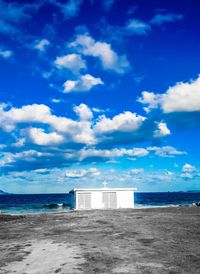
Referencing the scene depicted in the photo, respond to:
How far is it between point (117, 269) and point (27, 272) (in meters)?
2.71

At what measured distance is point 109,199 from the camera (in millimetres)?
48562

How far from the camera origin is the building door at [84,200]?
157ft

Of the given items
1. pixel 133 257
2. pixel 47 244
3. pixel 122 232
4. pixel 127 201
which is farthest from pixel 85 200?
pixel 133 257

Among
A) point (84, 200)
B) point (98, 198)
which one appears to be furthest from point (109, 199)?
point (84, 200)

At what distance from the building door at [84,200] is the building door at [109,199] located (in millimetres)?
2163

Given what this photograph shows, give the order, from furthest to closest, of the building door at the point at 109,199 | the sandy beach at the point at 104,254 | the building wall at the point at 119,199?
the building door at the point at 109,199 < the building wall at the point at 119,199 < the sandy beach at the point at 104,254

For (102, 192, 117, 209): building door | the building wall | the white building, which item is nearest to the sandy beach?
the white building

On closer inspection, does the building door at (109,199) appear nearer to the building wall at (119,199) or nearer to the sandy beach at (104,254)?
the building wall at (119,199)

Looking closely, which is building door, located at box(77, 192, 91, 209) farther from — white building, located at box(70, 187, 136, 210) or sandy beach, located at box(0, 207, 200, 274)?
sandy beach, located at box(0, 207, 200, 274)

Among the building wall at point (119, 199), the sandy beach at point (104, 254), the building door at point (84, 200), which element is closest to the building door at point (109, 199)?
the building wall at point (119, 199)

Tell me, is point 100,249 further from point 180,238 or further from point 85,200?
point 85,200

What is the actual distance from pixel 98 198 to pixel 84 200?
2.01 m

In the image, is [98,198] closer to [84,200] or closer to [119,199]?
[84,200]

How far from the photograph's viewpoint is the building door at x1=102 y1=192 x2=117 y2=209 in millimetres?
48369
